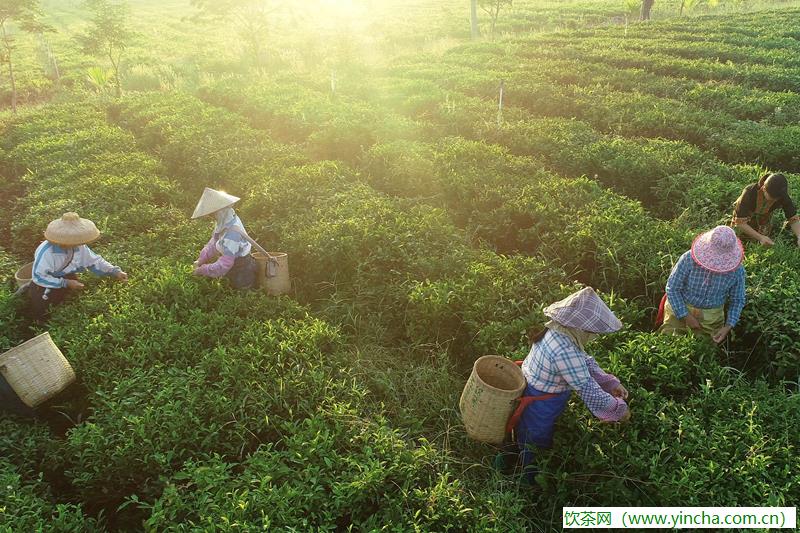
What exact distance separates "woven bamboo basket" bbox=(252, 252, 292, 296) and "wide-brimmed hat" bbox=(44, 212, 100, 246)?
185 centimetres

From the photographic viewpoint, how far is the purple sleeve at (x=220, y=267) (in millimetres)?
5468

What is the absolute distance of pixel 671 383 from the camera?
4074mm

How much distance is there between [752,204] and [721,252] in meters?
2.21

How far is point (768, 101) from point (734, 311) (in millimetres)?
9742

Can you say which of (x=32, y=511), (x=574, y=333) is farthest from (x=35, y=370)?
(x=574, y=333)

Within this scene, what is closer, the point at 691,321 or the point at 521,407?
the point at 521,407

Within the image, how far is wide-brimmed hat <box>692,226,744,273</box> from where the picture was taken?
4.12 m

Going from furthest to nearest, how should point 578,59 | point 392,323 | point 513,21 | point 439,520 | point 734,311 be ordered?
point 513,21
point 578,59
point 392,323
point 734,311
point 439,520

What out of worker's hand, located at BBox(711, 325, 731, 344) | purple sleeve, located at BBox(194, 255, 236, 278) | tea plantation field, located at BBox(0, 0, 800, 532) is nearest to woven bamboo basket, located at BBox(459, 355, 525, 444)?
tea plantation field, located at BBox(0, 0, 800, 532)

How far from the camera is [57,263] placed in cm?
532

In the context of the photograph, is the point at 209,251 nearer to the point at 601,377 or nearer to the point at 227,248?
the point at 227,248

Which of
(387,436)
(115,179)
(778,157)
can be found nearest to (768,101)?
(778,157)

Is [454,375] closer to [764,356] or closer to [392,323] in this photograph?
[392,323]

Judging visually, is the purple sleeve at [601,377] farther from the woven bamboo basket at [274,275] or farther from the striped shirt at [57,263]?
the striped shirt at [57,263]
